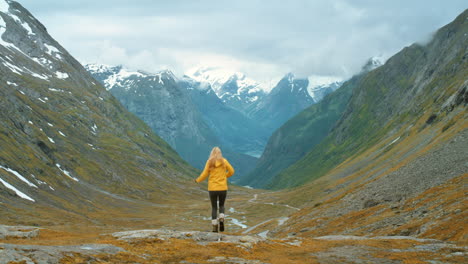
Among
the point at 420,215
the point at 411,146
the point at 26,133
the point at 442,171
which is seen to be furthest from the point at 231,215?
the point at 420,215

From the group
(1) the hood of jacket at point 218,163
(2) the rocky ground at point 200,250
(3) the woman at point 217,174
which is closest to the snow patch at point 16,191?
(2) the rocky ground at point 200,250

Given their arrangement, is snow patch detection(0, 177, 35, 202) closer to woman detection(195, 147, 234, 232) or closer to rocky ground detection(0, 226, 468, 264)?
rocky ground detection(0, 226, 468, 264)

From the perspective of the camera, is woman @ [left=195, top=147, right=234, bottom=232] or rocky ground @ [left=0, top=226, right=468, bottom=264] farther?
woman @ [left=195, top=147, right=234, bottom=232]

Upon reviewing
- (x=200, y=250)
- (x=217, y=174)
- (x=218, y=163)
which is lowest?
(x=200, y=250)

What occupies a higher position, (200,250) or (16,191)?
(16,191)

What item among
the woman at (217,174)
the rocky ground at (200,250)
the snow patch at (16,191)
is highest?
the snow patch at (16,191)

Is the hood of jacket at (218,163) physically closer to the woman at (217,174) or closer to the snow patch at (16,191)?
the woman at (217,174)

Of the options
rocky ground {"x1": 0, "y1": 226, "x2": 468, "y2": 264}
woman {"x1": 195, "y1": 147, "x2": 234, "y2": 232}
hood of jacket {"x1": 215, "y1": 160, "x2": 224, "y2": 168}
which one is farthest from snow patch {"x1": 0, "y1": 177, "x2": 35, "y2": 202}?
hood of jacket {"x1": 215, "y1": 160, "x2": 224, "y2": 168}

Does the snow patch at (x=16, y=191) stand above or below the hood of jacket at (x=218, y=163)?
above

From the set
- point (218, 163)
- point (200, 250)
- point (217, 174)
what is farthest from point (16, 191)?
point (200, 250)

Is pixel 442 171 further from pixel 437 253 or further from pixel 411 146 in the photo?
pixel 411 146

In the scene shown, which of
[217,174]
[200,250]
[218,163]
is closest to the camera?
[200,250]

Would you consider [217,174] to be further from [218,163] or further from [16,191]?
[16,191]

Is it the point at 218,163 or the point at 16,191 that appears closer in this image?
the point at 218,163
